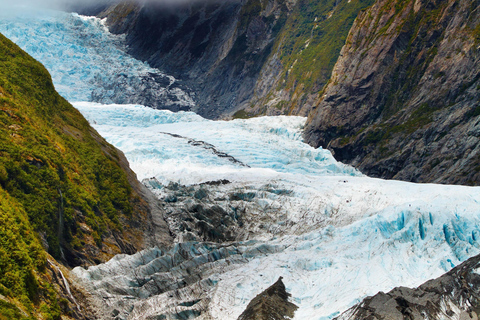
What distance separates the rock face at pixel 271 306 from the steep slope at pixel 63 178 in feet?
27.6

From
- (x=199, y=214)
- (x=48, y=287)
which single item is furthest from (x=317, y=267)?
(x=48, y=287)

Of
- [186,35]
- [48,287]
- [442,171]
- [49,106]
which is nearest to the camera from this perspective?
[48,287]

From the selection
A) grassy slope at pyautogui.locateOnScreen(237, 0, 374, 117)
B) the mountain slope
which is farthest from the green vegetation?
the mountain slope

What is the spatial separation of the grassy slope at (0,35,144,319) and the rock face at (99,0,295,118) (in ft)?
248

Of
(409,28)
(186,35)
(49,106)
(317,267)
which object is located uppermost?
(186,35)

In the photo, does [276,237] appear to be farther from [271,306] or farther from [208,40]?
[208,40]

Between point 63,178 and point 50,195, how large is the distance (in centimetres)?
268

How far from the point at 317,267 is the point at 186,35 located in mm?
113924

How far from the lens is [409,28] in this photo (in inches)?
2633

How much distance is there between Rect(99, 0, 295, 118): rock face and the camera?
112188 millimetres

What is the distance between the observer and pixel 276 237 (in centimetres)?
3328

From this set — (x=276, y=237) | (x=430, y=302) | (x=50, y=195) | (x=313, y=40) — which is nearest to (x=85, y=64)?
(x=313, y=40)

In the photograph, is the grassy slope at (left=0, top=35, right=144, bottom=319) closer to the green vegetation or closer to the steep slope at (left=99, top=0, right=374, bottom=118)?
the steep slope at (left=99, top=0, right=374, bottom=118)

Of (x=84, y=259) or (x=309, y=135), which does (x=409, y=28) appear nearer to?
(x=309, y=135)
